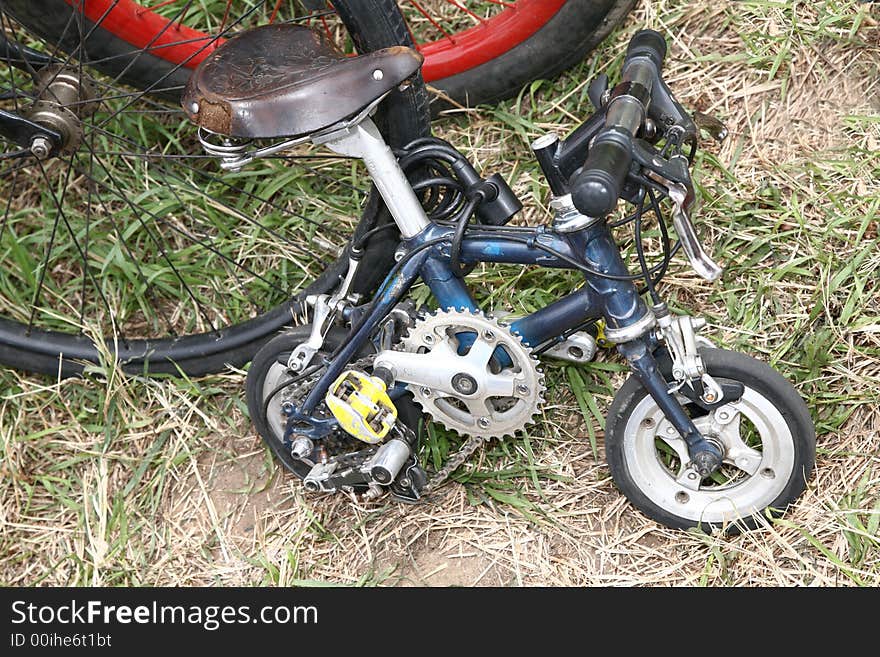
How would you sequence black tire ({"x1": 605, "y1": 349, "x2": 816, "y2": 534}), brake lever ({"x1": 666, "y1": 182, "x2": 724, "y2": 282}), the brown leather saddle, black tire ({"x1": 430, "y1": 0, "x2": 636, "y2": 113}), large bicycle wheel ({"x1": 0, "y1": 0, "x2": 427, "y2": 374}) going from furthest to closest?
large bicycle wheel ({"x1": 0, "y1": 0, "x2": 427, "y2": 374})
black tire ({"x1": 430, "y1": 0, "x2": 636, "y2": 113})
black tire ({"x1": 605, "y1": 349, "x2": 816, "y2": 534})
the brown leather saddle
brake lever ({"x1": 666, "y1": 182, "x2": 724, "y2": 282})

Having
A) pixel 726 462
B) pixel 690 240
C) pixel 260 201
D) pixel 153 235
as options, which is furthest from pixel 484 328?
pixel 153 235

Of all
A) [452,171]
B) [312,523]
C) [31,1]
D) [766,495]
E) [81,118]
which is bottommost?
[766,495]

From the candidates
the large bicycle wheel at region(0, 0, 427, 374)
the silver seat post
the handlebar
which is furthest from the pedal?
the handlebar

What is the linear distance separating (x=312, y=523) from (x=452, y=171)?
94 cm

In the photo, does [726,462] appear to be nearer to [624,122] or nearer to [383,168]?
[624,122]

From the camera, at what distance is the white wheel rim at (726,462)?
2.26 meters

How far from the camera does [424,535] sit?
258 centimetres

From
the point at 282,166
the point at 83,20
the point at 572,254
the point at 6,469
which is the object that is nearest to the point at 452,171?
the point at 572,254

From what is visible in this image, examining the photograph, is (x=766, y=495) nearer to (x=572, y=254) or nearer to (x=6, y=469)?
(x=572, y=254)

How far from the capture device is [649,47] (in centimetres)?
214

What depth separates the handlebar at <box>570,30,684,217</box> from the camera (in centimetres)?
183

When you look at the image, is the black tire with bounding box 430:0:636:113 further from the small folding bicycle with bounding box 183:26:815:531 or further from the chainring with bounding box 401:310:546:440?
the chainring with bounding box 401:310:546:440

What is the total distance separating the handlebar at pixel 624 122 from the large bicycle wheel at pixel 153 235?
995 mm

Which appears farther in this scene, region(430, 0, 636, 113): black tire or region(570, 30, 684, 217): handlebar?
region(430, 0, 636, 113): black tire
